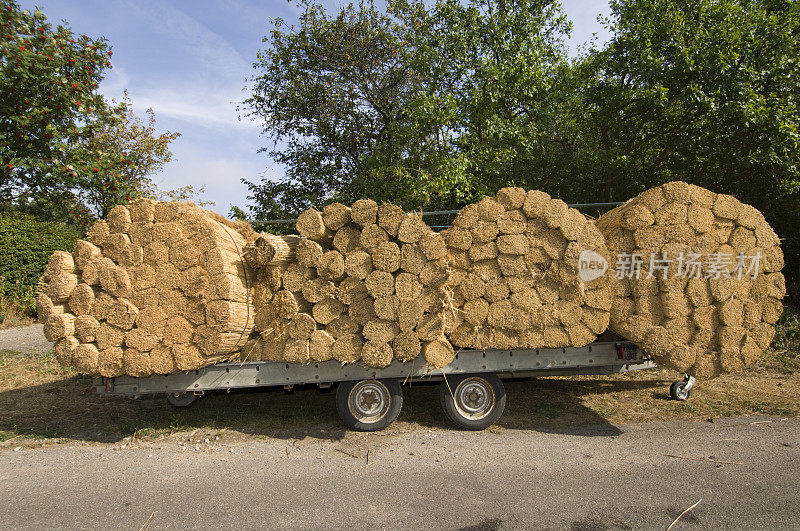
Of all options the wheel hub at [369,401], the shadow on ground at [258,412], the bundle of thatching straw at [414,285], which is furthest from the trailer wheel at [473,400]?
the wheel hub at [369,401]

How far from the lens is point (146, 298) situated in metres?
4.94

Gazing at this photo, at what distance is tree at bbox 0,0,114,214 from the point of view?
11500mm

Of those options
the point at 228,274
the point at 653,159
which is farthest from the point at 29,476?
the point at 653,159

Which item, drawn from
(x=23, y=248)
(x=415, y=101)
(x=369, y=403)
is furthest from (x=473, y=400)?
(x=23, y=248)

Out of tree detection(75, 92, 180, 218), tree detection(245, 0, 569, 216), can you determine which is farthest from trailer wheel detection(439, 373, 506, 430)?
tree detection(75, 92, 180, 218)

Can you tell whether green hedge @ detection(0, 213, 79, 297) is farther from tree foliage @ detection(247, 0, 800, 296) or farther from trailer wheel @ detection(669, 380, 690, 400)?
trailer wheel @ detection(669, 380, 690, 400)

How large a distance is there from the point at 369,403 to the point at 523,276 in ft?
7.53

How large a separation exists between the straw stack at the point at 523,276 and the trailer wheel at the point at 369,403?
3.25 feet

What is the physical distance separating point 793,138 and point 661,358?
6177 mm

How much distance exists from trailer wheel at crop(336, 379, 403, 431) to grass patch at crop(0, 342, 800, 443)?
233 millimetres

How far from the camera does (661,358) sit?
534 centimetres

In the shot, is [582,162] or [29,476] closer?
[29,476]

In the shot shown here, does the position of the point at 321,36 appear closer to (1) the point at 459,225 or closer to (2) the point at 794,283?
(1) the point at 459,225

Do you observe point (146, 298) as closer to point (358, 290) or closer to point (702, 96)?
point (358, 290)
